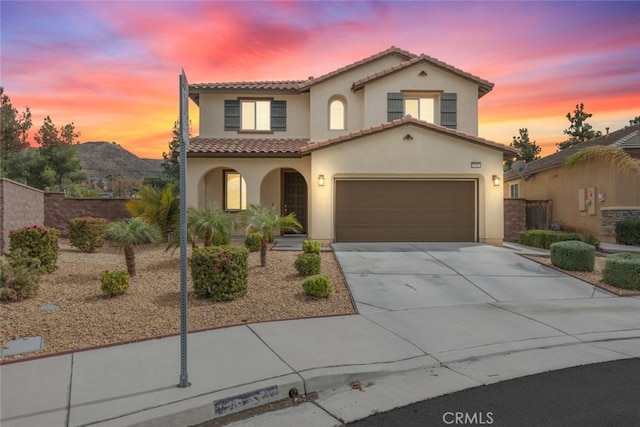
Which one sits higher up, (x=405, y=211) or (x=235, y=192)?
(x=235, y=192)

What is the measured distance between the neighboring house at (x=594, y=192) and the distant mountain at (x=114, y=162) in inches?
3190

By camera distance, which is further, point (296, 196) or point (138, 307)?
point (296, 196)

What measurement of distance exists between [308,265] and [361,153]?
653 cm

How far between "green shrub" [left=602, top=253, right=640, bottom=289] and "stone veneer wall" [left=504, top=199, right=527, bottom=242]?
9.12 meters

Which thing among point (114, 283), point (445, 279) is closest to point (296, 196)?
point (445, 279)

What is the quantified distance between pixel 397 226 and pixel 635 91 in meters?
12.5

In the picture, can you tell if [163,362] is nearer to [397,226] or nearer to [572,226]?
[397,226]

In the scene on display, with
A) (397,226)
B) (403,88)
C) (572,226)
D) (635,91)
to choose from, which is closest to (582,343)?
(397,226)

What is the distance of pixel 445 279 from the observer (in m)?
10.1

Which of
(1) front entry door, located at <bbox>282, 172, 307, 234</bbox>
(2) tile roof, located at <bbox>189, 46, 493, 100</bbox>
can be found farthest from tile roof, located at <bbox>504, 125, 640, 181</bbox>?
(1) front entry door, located at <bbox>282, 172, 307, 234</bbox>

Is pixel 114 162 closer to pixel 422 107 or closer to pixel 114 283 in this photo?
pixel 422 107

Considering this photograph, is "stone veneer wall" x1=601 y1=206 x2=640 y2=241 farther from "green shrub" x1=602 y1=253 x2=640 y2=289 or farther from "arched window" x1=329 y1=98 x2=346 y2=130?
"arched window" x1=329 y1=98 x2=346 y2=130

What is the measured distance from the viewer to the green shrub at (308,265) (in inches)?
390
